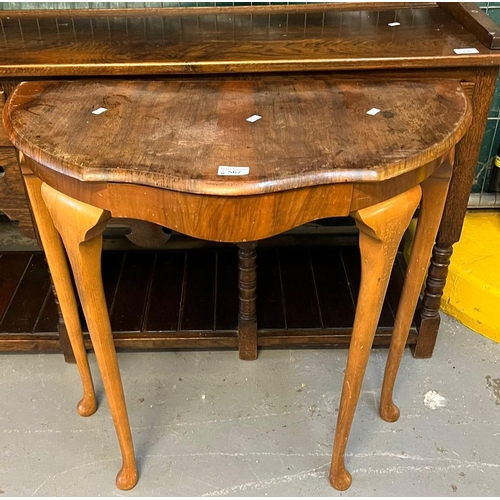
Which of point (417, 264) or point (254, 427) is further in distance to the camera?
point (254, 427)

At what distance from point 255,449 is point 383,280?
0.55 meters

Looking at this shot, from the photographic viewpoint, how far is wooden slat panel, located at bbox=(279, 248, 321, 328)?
1513 mm

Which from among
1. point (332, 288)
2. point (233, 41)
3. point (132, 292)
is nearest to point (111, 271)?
point (132, 292)

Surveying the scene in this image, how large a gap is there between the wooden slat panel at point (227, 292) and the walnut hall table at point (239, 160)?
1.37 feet

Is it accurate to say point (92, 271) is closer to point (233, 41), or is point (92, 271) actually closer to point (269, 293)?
point (233, 41)

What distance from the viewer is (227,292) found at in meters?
1.61

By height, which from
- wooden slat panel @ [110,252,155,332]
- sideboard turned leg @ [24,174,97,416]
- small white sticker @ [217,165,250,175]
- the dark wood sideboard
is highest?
the dark wood sideboard

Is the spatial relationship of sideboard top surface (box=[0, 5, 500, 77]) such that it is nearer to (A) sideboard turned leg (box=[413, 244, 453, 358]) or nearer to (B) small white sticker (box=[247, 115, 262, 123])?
(B) small white sticker (box=[247, 115, 262, 123])

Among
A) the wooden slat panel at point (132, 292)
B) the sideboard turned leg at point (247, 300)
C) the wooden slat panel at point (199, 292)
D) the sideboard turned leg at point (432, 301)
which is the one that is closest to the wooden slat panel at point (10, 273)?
the wooden slat panel at point (132, 292)

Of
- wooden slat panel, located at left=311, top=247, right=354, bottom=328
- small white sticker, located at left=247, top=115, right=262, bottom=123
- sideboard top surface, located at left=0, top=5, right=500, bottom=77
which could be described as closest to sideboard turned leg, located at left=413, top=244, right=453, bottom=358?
wooden slat panel, located at left=311, top=247, right=354, bottom=328

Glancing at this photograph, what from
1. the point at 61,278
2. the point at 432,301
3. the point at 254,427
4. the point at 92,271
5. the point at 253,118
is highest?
the point at 253,118

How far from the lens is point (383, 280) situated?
3.21ft

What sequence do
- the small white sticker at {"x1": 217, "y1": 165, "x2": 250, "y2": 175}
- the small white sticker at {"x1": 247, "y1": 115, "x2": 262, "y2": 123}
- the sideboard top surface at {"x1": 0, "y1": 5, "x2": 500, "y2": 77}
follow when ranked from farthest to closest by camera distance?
1. the sideboard top surface at {"x1": 0, "y1": 5, "x2": 500, "y2": 77}
2. the small white sticker at {"x1": 247, "y1": 115, "x2": 262, "y2": 123}
3. the small white sticker at {"x1": 217, "y1": 165, "x2": 250, "y2": 175}

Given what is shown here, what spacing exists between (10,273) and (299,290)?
2.69ft
